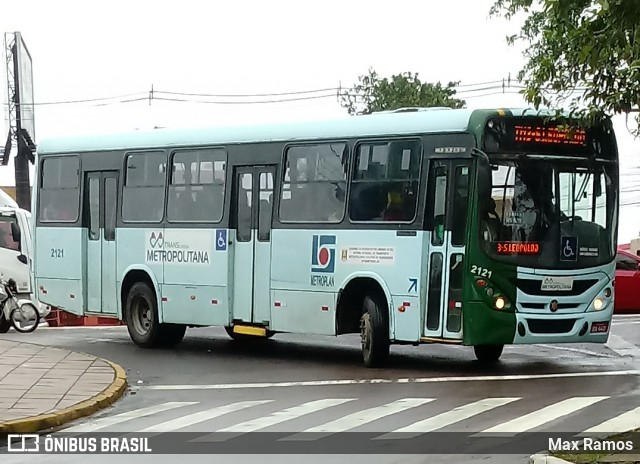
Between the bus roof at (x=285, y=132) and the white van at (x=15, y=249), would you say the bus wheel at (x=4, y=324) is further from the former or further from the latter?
the bus roof at (x=285, y=132)

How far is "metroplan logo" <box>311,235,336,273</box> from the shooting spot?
54.1 feet

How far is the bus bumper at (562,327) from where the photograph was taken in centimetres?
1520

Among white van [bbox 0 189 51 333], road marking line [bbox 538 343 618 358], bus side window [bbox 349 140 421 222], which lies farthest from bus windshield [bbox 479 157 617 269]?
white van [bbox 0 189 51 333]

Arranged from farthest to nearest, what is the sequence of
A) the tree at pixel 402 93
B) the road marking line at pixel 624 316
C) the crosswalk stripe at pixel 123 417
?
the tree at pixel 402 93 → the road marking line at pixel 624 316 → the crosswalk stripe at pixel 123 417

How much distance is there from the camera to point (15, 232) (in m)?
26.1

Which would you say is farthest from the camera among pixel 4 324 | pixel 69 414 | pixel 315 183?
pixel 4 324

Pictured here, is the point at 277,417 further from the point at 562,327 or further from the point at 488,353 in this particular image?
the point at 488,353

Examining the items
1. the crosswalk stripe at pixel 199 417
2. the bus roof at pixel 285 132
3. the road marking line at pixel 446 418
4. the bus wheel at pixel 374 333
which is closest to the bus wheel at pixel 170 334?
the bus roof at pixel 285 132

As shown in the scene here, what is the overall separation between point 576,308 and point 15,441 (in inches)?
299

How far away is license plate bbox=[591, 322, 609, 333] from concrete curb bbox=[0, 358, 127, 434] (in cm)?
594

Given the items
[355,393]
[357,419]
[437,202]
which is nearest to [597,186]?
[437,202]

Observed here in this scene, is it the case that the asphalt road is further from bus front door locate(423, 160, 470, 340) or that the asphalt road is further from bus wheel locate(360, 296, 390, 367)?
bus front door locate(423, 160, 470, 340)

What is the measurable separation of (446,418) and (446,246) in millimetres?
3865

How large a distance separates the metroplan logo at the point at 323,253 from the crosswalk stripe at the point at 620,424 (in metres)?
5.58
